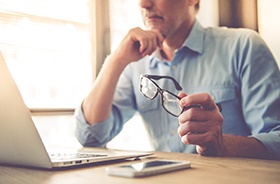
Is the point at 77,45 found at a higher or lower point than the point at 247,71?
higher

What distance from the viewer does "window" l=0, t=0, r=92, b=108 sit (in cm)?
160

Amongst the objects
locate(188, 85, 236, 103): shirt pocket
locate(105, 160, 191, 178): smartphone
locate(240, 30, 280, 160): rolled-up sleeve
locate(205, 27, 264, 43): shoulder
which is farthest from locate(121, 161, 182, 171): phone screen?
locate(205, 27, 264, 43): shoulder

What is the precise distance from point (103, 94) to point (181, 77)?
31 centimetres

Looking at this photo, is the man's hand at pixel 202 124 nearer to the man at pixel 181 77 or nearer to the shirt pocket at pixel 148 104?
the man at pixel 181 77

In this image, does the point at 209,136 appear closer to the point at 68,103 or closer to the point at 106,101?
the point at 106,101

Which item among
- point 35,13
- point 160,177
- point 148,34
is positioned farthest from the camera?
point 35,13

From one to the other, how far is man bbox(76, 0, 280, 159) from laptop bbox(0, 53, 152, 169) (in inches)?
26.6

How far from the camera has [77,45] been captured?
1.89 m

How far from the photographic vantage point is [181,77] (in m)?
1.42

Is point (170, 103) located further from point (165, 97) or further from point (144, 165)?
point (144, 165)

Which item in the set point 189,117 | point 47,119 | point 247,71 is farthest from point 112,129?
point 189,117

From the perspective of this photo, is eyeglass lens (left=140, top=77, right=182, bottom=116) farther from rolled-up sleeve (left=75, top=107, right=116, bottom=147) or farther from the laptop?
rolled-up sleeve (left=75, top=107, right=116, bottom=147)

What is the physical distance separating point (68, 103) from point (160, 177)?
53.8 inches

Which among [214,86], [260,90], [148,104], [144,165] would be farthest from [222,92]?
[144,165]
